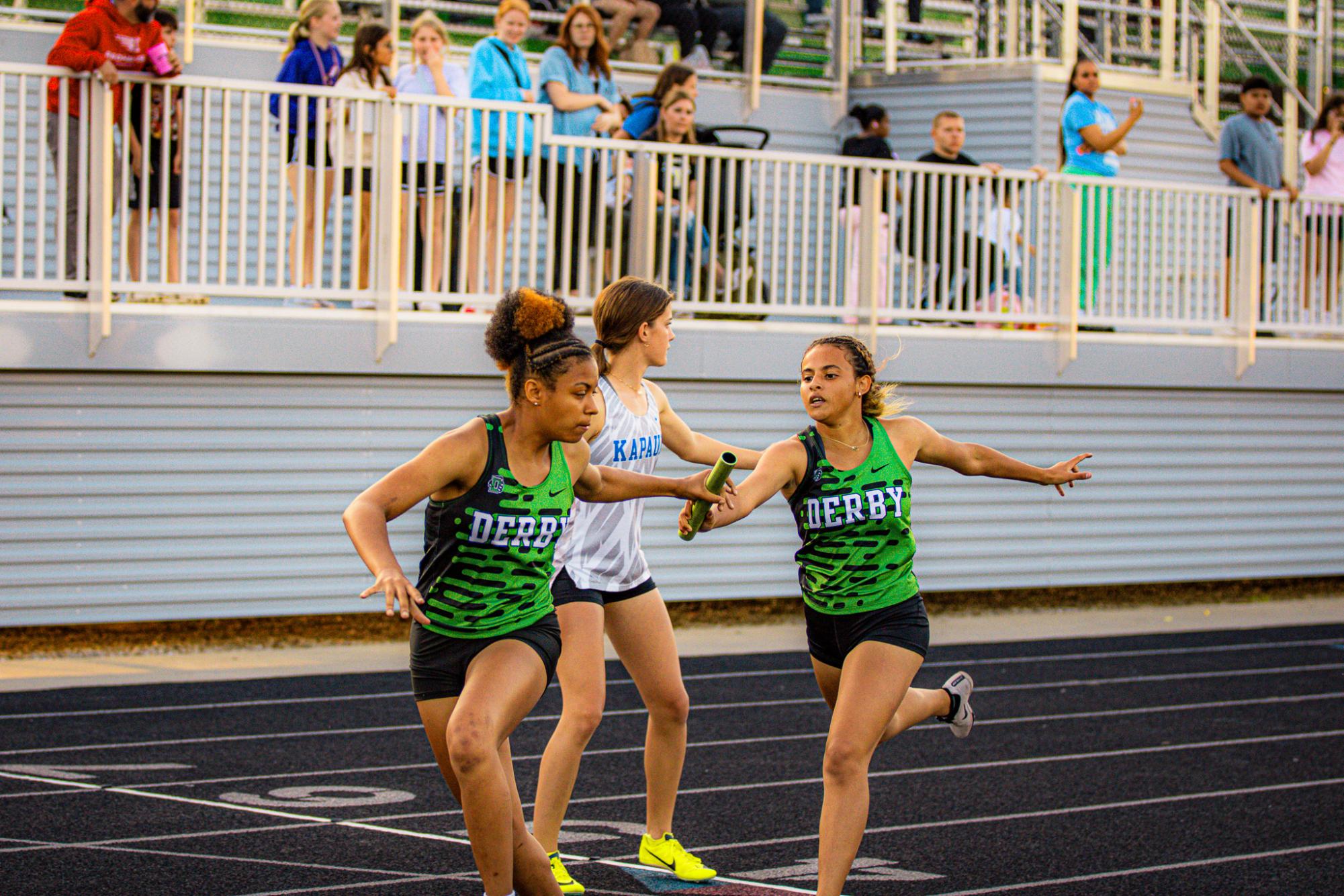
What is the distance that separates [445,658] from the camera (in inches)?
162

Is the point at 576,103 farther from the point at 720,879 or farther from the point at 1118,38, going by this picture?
the point at 1118,38

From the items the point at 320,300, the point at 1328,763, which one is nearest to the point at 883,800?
the point at 1328,763

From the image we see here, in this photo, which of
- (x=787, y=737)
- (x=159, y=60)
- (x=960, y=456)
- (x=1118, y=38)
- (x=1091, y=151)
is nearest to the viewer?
(x=960, y=456)

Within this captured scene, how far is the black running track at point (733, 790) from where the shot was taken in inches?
204

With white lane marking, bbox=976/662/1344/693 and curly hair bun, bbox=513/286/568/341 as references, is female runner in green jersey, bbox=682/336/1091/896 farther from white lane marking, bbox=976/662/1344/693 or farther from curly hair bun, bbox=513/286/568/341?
white lane marking, bbox=976/662/1344/693

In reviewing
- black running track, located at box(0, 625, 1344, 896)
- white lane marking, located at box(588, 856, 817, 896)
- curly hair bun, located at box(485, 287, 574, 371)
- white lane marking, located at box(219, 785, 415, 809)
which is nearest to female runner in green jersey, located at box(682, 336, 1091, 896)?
white lane marking, located at box(588, 856, 817, 896)

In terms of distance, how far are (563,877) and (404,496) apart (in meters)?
1.64

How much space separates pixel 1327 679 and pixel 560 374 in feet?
22.5

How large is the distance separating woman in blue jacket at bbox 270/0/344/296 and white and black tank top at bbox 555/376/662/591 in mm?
4887

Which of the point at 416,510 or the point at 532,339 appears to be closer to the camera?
the point at 532,339

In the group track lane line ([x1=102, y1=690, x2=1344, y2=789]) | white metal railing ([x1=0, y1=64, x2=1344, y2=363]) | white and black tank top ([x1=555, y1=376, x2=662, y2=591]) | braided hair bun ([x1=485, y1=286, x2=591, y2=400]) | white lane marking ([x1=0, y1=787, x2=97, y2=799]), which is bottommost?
track lane line ([x1=102, y1=690, x2=1344, y2=789])

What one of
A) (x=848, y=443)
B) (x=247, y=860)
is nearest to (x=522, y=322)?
(x=848, y=443)

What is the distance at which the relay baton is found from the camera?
4449 millimetres

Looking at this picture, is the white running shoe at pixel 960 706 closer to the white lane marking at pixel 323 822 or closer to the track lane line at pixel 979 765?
the white lane marking at pixel 323 822
